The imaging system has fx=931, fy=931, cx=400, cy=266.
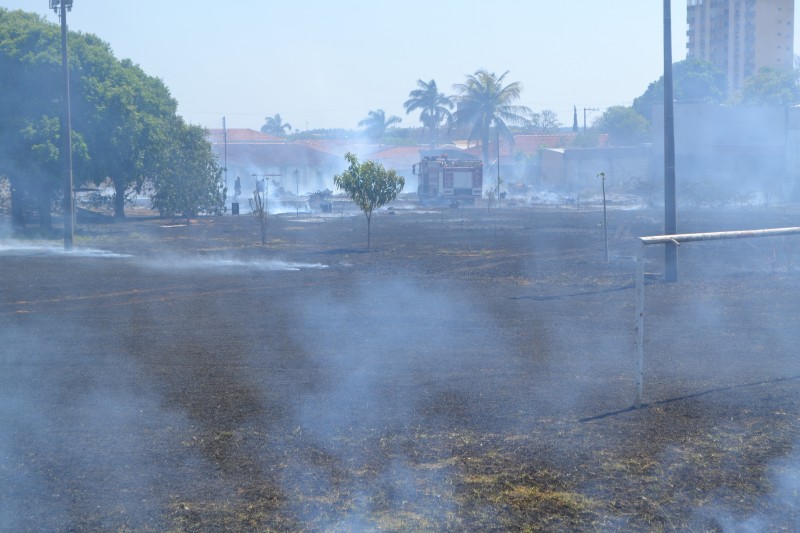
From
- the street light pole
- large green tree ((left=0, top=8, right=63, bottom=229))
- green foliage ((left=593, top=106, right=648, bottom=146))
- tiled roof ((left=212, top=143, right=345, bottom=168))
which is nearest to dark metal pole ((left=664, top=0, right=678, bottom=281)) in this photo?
the street light pole

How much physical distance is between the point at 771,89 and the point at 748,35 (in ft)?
112

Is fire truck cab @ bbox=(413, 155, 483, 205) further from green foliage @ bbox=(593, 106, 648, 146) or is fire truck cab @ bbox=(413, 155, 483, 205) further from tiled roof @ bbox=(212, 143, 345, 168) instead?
green foliage @ bbox=(593, 106, 648, 146)

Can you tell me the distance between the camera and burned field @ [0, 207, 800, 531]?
644 centimetres

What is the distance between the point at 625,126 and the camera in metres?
112

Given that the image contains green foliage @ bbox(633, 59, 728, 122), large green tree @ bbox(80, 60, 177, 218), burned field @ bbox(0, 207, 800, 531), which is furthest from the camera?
green foliage @ bbox(633, 59, 728, 122)

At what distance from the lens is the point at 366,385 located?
10.4m

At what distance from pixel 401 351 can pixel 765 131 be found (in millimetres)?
72825

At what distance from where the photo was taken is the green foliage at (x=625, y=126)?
111438mm

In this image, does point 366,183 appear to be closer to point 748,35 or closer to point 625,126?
point 625,126

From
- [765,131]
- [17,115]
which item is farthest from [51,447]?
[765,131]

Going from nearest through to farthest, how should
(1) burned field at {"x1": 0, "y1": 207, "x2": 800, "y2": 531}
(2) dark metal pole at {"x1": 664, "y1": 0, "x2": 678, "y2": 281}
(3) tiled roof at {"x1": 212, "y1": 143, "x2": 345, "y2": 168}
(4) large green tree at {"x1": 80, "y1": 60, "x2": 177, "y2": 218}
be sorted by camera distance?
(1) burned field at {"x1": 0, "y1": 207, "x2": 800, "y2": 531} < (2) dark metal pole at {"x1": 664, "y1": 0, "x2": 678, "y2": 281} < (4) large green tree at {"x1": 80, "y1": 60, "x2": 177, "y2": 218} < (3) tiled roof at {"x1": 212, "y1": 143, "x2": 345, "y2": 168}

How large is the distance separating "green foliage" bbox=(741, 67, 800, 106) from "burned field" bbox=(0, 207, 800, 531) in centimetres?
7196

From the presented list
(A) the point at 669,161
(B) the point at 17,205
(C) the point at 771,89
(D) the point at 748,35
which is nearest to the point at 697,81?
(C) the point at 771,89

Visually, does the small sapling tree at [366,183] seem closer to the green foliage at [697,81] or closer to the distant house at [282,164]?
the distant house at [282,164]
